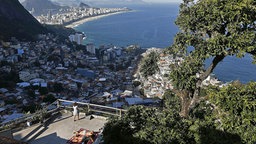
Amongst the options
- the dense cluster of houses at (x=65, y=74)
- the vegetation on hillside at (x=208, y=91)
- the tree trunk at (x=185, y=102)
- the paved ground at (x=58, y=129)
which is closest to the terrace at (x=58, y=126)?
the paved ground at (x=58, y=129)

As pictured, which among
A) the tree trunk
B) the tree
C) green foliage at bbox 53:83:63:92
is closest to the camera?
the tree

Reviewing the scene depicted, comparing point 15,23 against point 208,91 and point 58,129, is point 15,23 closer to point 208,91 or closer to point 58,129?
point 58,129

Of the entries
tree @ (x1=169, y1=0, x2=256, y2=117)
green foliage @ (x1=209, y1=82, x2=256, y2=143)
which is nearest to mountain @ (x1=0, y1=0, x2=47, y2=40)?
tree @ (x1=169, y1=0, x2=256, y2=117)

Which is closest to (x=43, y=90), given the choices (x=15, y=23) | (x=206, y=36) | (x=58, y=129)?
(x=58, y=129)

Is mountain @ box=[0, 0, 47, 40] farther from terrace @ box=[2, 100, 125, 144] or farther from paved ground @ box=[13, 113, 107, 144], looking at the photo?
paved ground @ box=[13, 113, 107, 144]

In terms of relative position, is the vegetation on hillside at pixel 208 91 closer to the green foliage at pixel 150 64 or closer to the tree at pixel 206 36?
the tree at pixel 206 36

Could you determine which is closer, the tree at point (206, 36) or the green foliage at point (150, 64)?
the tree at point (206, 36)
